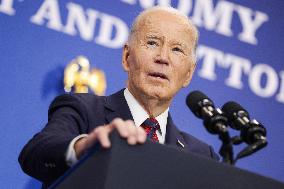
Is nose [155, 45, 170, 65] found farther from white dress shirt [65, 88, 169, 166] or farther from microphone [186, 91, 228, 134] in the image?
microphone [186, 91, 228, 134]

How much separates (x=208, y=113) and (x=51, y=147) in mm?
312

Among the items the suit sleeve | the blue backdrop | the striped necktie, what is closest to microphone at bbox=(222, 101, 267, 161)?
the suit sleeve

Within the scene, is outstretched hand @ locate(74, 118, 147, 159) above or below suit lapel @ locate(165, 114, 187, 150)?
above

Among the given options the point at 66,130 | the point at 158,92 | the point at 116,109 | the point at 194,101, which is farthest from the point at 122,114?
the point at 194,101

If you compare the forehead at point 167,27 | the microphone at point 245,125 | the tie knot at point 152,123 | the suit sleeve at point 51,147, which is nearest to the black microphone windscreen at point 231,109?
the microphone at point 245,125

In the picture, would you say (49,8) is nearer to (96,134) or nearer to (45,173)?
(45,173)

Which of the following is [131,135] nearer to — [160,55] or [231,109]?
[231,109]

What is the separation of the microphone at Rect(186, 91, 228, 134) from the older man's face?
437 millimetres

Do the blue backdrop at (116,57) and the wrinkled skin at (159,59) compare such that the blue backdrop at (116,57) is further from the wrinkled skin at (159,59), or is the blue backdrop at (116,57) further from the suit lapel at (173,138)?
the suit lapel at (173,138)

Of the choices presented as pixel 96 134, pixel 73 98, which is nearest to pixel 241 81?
pixel 73 98

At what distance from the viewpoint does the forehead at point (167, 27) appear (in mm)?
1851

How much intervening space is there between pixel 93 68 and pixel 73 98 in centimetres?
85

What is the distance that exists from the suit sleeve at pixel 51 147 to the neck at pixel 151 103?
10.6 inches

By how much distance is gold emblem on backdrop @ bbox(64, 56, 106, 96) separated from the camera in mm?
2445
